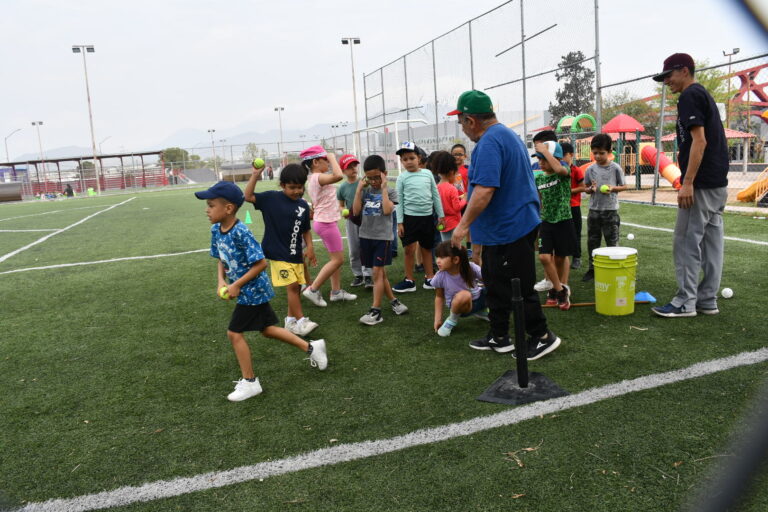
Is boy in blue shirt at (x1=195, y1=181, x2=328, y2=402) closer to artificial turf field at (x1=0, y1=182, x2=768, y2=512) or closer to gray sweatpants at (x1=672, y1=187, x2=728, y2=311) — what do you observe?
artificial turf field at (x1=0, y1=182, x2=768, y2=512)

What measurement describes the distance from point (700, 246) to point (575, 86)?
10365mm

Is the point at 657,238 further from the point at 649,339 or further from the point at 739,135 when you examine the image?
the point at 739,135

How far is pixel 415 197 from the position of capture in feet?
20.0

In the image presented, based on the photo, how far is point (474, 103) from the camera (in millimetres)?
4055

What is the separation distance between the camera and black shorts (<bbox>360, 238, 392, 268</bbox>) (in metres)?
5.64

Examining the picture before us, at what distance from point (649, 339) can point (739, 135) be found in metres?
13.4

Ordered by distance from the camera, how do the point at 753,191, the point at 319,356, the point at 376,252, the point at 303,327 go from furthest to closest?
the point at 753,191 < the point at 376,252 < the point at 303,327 < the point at 319,356

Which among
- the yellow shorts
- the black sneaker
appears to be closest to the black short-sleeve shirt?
the black sneaker

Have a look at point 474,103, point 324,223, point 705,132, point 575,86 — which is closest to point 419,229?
point 324,223

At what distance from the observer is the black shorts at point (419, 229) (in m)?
6.11

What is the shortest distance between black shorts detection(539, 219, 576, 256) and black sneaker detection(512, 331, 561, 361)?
1.40m

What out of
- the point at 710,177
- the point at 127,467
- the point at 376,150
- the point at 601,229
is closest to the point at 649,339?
the point at 710,177

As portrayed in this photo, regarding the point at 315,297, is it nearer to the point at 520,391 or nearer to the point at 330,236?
the point at 330,236

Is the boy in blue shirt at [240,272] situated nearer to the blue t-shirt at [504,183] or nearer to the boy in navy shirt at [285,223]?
the boy in navy shirt at [285,223]
